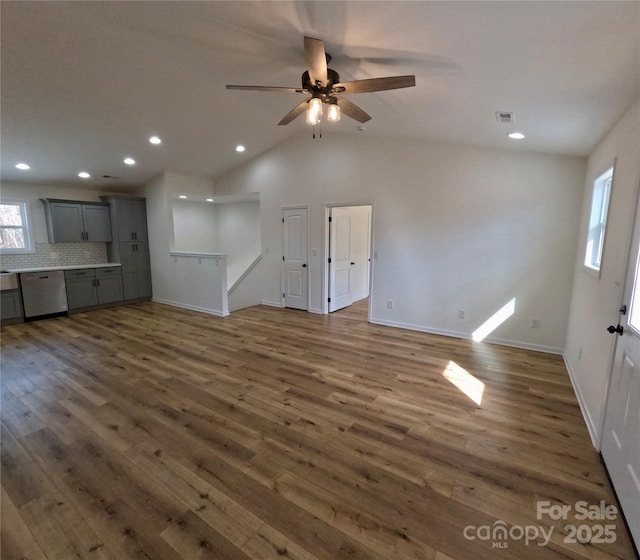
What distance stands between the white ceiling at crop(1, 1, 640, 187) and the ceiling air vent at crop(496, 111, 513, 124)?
0.22 ft

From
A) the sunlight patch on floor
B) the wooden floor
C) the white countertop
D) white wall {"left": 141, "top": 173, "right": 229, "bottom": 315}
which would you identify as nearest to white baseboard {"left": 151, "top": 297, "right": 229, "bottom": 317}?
white wall {"left": 141, "top": 173, "right": 229, "bottom": 315}

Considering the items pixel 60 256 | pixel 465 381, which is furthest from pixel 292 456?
pixel 60 256

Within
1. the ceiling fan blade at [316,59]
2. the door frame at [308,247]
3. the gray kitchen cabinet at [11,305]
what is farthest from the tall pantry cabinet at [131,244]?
the ceiling fan blade at [316,59]

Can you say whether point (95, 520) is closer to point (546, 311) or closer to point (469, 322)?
point (469, 322)

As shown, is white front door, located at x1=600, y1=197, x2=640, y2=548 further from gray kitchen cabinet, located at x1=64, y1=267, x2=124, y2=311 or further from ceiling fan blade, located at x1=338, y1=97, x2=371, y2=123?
gray kitchen cabinet, located at x1=64, y1=267, x2=124, y2=311

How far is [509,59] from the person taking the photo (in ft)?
6.63

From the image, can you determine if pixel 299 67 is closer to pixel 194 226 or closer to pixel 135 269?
pixel 194 226

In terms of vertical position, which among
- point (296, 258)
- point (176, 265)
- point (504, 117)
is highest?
point (504, 117)

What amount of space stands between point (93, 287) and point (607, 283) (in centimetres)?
778

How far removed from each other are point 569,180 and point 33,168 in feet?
26.0

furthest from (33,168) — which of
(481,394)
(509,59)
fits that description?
(481,394)

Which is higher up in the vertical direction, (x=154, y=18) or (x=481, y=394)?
(x=154, y=18)

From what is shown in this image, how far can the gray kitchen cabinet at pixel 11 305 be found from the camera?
16.8 feet

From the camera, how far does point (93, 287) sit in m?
6.20
